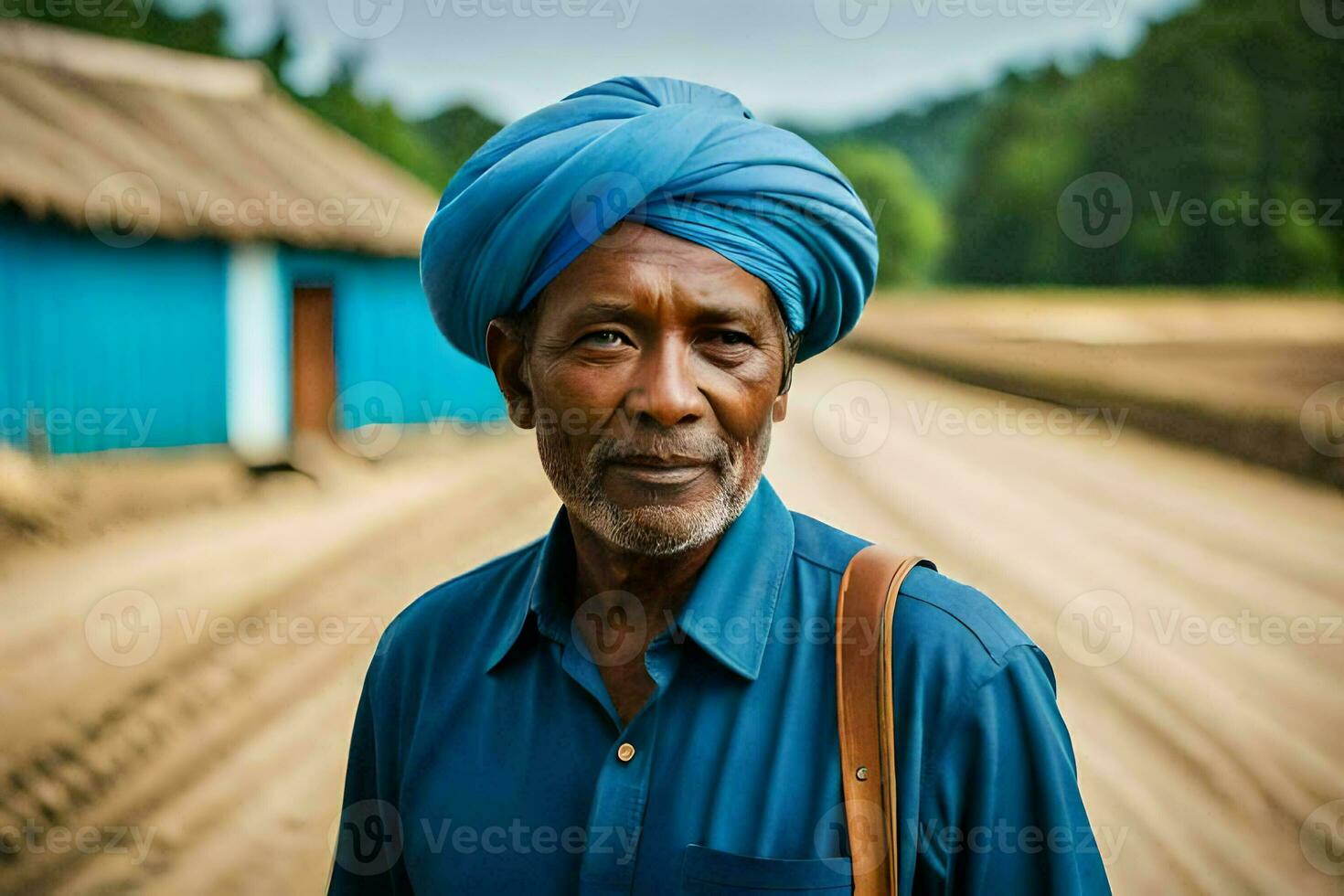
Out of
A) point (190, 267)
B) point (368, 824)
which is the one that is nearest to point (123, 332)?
point (190, 267)

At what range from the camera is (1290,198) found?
32219 mm

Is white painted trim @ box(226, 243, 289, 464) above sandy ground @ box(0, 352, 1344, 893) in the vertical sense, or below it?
above

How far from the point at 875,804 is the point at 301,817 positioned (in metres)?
3.96

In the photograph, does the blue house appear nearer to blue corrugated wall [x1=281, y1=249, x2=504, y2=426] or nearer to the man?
blue corrugated wall [x1=281, y1=249, x2=504, y2=426]

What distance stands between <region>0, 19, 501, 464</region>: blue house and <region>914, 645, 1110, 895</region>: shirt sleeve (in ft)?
32.0

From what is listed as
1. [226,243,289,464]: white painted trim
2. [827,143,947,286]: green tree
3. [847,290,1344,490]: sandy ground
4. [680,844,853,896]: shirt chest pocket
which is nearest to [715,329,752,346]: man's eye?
[680,844,853,896]: shirt chest pocket

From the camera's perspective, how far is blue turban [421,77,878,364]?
1.55 metres

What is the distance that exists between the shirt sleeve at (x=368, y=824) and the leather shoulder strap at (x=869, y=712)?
29.1 inches

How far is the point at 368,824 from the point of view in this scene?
179 centimetres

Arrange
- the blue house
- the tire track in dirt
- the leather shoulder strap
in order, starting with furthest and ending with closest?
the blue house → the tire track in dirt → the leather shoulder strap

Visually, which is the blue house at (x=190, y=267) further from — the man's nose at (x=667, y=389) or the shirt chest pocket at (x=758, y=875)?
the shirt chest pocket at (x=758, y=875)

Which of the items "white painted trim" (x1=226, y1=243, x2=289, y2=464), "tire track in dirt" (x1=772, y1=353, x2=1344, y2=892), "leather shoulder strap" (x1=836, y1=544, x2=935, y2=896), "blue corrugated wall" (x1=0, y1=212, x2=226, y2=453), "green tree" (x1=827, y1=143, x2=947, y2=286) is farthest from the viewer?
"green tree" (x1=827, y1=143, x2=947, y2=286)

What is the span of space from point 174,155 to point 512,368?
10.7 m

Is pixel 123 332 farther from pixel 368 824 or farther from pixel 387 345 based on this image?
pixel 368 824
